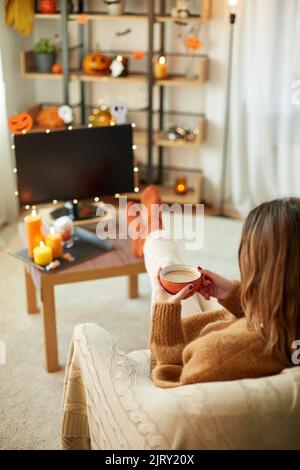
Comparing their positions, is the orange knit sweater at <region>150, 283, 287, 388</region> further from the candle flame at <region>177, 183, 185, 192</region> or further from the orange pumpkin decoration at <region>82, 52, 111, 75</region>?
the orange pumpkin decoration at <region>82, 52, 111, 75</region>

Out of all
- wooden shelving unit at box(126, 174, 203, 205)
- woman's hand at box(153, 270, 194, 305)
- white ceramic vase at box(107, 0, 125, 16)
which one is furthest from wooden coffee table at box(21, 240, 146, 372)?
white ceramic vase at box(107, 0, 125, 16)

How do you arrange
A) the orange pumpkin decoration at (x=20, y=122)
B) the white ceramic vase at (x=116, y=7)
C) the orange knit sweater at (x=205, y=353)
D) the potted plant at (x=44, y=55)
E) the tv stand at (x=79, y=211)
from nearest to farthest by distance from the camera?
the orange knit sweater at (x=205, y=353), the tv stand at (x=79, y=211), the orange pumpkin decoration at (x=20, y=122), the white ceramic vase at (x=116, y=7), the potted plant at (x=44, y=55)

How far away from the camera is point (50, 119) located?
4160 mm

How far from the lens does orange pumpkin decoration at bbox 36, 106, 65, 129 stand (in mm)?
4160

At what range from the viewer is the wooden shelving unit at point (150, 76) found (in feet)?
12.6

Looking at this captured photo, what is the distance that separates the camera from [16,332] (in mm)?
2738

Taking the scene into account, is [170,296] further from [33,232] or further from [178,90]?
[178,90]

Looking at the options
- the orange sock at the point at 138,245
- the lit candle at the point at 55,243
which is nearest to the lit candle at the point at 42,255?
the lit candle at the point at 55,243

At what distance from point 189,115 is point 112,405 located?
125 inches

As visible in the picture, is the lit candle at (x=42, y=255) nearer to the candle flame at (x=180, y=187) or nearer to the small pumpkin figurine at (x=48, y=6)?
the candle flame at (x=180, y=187)

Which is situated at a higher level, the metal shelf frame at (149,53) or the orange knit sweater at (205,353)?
the metal shelf frame at (149,53)

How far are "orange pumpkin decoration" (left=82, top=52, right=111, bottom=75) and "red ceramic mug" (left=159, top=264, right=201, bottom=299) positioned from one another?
2612mm

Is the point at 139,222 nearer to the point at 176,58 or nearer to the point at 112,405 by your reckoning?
the point at 112,405

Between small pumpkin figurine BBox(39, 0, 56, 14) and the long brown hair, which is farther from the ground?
small pumpkin figurine BBox(39, 0, 56, 14)
